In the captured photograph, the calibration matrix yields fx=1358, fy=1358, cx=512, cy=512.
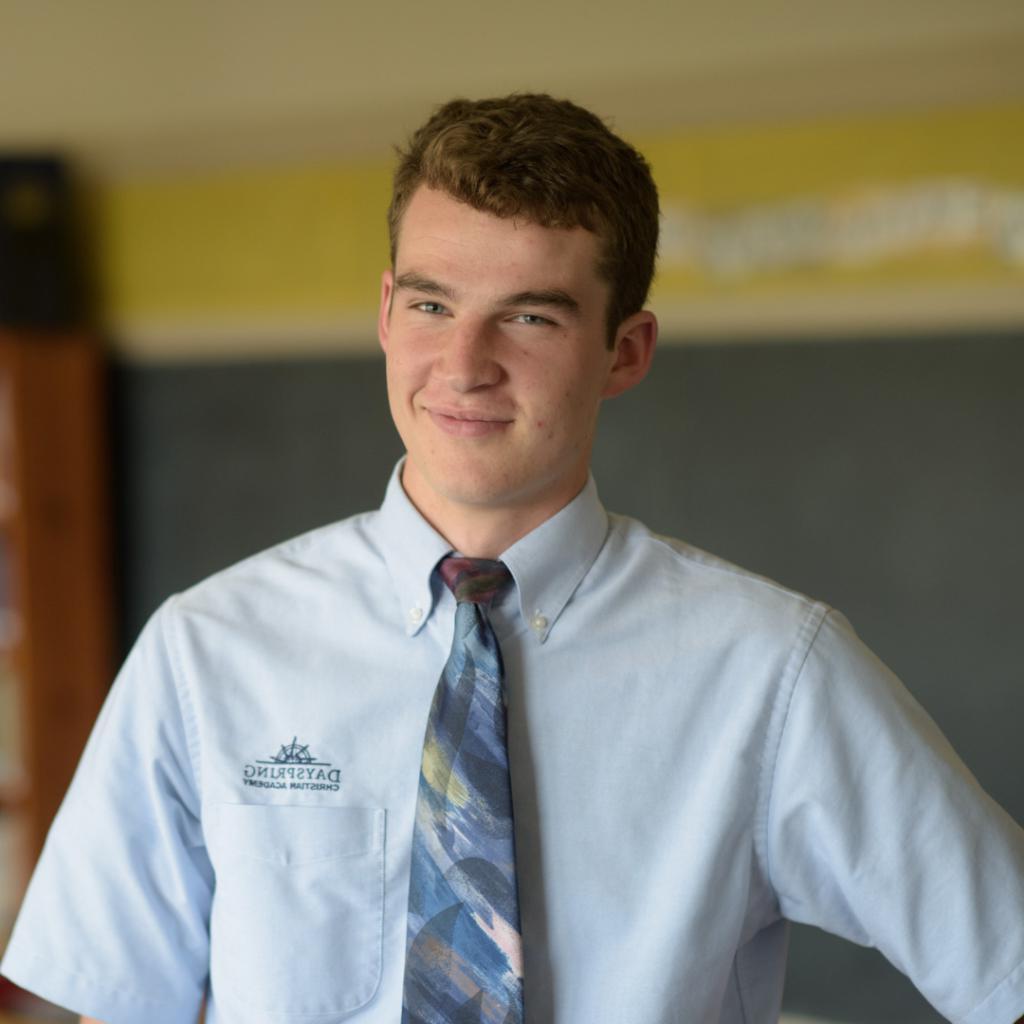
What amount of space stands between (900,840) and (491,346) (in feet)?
2.04

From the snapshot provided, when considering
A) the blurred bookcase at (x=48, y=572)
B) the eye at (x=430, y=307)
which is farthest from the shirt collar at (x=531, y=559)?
the blurred bookcase at (x=48, y=572)

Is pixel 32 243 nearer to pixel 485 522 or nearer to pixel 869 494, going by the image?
pixel 869 494

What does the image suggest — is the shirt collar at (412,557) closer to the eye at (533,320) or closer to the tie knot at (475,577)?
the tie knot at (475,577)

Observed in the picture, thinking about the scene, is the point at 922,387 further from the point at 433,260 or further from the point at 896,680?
the point at 433,260

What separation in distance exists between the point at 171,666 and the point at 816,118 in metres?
2.36

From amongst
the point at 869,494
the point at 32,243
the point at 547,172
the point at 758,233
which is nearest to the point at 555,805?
the point at 547,172

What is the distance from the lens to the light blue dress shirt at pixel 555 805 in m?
1.32

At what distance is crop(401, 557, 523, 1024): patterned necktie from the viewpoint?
4.26 feet

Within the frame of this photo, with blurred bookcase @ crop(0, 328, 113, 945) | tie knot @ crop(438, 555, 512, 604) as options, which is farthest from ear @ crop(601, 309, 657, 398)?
blurred bookcase @ crop(0, 328, 113, 945)

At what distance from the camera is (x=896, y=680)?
1393 millimetres

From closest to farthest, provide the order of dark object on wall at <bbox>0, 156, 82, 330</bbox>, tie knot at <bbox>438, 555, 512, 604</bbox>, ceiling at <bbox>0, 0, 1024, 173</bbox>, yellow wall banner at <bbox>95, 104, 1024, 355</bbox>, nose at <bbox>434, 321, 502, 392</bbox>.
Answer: nose at <bbox>434, 321, 502, 392</bbox> < tie knot at <bbox>438, 555, 512, 604</bbox> < ceiling at <bbox>0, 0, 1024, 173</bbox> < yellow wall banner at <bbox>95, 104, 1024, 355</bbox> < dark object on wall at <bbox>0, 156, 82, 330</bbox>

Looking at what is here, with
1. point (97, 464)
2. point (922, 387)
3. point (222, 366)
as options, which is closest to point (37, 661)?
point (97, 464)

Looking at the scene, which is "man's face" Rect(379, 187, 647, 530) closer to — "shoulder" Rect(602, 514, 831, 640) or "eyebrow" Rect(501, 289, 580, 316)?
"eyebrow" Rect(501, 289, 580, 316)

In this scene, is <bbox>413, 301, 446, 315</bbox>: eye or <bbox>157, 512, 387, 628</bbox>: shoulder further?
<bbox>157, 512, 387, 628</bbox>: shoulder
